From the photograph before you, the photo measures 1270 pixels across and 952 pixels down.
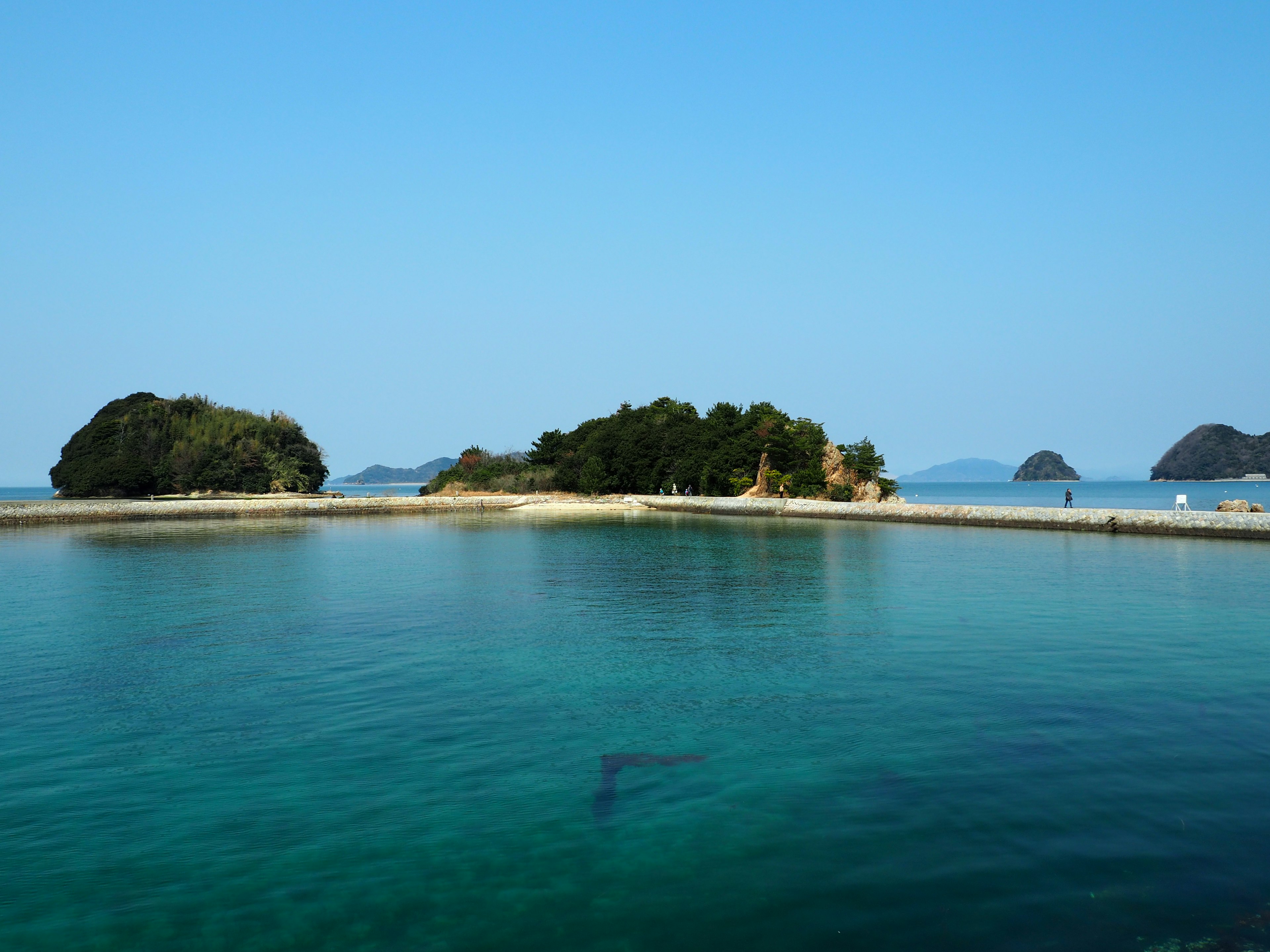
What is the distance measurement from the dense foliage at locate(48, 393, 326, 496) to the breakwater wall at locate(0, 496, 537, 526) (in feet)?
12.9

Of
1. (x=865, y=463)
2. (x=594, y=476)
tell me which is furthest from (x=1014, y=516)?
(x=594, y=476)

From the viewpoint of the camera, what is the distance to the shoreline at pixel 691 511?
3681 cm

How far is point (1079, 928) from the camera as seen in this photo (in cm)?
526

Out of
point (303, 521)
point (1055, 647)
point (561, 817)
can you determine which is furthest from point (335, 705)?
point (303, 521)

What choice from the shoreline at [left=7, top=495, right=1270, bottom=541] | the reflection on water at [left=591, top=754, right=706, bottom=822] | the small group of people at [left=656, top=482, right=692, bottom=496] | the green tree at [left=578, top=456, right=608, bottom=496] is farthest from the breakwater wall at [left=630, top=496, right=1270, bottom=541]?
the reflection on water at [left=591, top=754, right=706, bottom=822]

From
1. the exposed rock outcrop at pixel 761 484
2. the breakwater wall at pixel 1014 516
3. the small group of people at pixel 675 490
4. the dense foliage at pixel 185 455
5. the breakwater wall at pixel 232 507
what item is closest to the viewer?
the breakwater wall at pixel 1014 516

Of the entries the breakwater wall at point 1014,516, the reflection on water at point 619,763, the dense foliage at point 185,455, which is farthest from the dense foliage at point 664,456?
the reflection on water at point 619,763

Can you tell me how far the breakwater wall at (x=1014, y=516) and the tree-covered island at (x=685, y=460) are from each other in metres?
4.63

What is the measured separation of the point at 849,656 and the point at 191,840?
9.50m

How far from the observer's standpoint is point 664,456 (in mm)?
76938

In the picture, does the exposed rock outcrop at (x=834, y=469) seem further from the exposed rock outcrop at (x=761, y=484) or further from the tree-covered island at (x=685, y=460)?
the exposed rock outcrop at (x=761, y=484)

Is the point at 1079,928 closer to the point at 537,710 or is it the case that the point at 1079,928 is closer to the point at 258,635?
the point at 537,710

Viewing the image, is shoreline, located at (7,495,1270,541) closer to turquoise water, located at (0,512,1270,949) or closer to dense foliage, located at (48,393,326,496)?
dense foliage, located at (48,393,326,496)

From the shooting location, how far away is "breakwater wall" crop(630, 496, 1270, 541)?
35000 mm
